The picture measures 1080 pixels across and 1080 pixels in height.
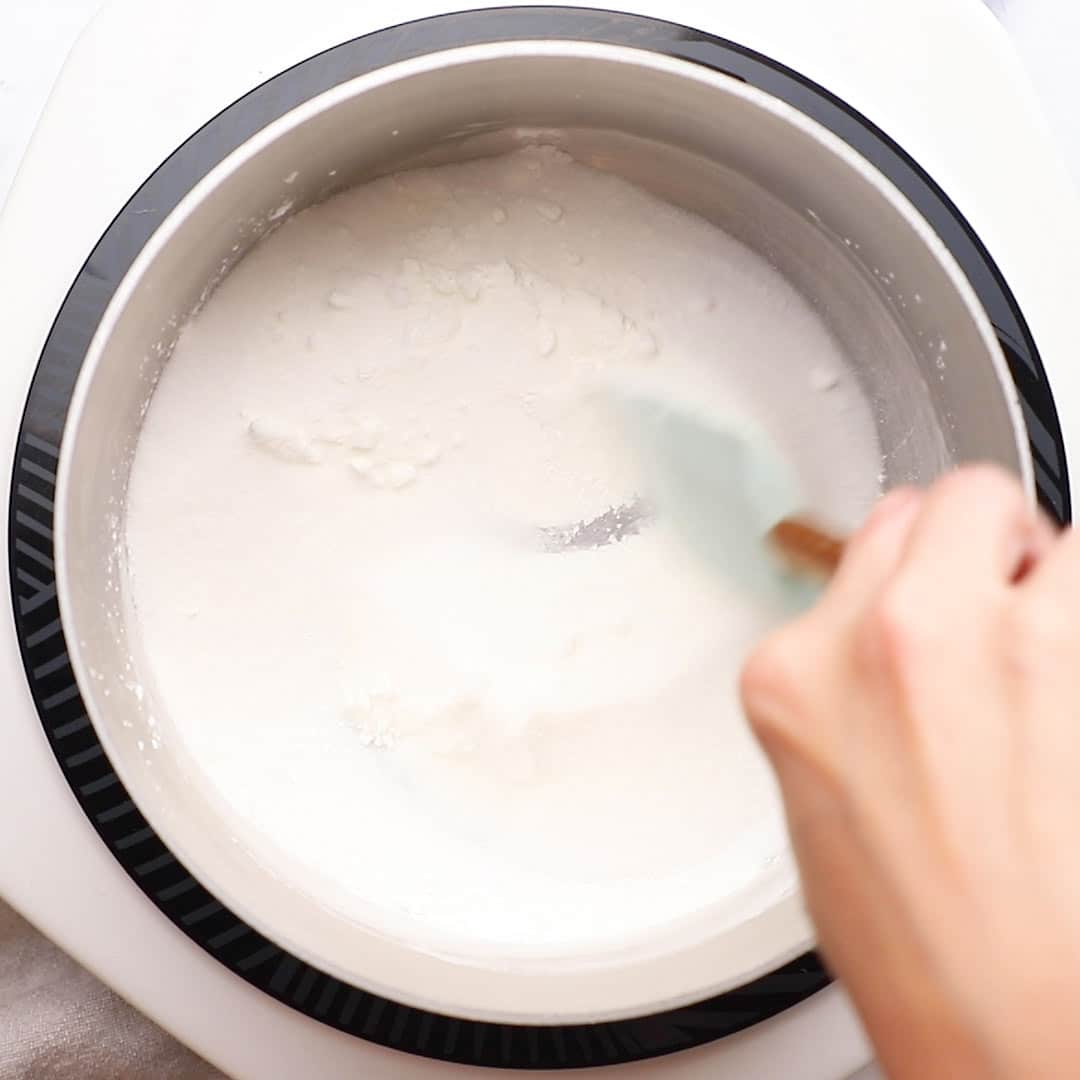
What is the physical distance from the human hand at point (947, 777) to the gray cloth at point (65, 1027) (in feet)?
2.11

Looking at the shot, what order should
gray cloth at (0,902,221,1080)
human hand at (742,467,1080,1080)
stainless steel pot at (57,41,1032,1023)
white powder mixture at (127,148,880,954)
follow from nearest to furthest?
human hand at (742,467,1080,1080)
stainless steel pot at (57,41,1032,1023)
white powder mixture at (127,148,880,954)
gray cloth at (0,902,221,1080)

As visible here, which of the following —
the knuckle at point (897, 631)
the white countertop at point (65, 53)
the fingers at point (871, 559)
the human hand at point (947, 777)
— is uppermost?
the white countertop at point (65, 53)

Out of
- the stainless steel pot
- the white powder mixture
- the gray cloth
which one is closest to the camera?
the stainless steel pot

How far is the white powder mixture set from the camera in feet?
Answer: 1.93

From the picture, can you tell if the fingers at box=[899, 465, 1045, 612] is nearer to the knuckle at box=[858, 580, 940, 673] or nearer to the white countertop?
the knuckle at box=[858, 580, 940, 673]

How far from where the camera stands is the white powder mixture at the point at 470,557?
0.59 metres

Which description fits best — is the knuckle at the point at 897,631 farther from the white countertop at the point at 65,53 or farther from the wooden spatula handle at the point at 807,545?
the white countertop at the point at 65,53

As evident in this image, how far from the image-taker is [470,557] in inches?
25.5

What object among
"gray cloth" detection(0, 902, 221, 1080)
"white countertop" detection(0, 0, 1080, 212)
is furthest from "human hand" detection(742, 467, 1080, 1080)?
"gray cloth" detection(0, 902, 221, 1080)

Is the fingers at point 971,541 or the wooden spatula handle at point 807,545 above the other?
the fingers at point 971,541

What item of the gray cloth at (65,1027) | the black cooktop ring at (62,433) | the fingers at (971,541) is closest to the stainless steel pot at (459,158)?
the black cooktop ring at (62,433)

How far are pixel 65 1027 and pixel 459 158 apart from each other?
0.69 m

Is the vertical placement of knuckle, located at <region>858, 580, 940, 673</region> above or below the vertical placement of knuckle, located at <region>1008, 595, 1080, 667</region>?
above

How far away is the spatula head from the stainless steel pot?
93mm
